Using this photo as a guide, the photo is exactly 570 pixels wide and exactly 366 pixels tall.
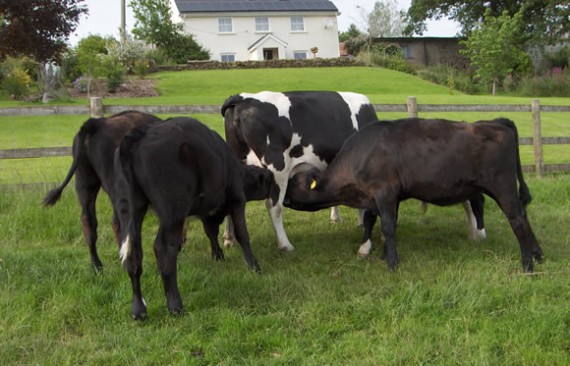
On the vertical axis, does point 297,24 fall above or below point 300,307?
above

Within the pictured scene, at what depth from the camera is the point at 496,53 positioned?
34.6 meters

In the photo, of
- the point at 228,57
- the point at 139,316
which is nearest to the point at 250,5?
the point at 228,57

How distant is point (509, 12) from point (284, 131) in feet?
144

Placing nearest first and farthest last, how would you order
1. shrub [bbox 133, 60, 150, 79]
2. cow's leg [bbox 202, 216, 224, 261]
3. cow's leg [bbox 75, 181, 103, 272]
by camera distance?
cow's leg [bbox 75, 181, 103, 272], cow's leg [bbox 202, 216, 224, 261], shrub [bbox 133, 60, 150, 79]

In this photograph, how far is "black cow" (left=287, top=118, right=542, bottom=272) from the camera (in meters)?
5.64

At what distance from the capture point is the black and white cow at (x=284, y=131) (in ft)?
22.3

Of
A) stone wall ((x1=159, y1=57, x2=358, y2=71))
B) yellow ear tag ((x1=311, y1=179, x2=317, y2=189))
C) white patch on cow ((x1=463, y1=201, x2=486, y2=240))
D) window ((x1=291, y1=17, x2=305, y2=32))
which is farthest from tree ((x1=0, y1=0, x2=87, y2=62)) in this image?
window ((x1=291, y1=17, x2=305, y2=32))

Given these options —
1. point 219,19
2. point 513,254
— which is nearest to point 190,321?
point 513,254

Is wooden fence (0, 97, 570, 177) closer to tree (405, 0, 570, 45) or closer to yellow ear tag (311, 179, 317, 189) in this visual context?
yellow ear tag (311, 179, 317, 189)

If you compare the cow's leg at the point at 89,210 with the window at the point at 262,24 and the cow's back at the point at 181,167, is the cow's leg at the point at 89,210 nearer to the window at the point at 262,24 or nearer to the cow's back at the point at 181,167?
the cow's back at the point at 181,167

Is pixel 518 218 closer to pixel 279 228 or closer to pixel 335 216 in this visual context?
pixel 279 228

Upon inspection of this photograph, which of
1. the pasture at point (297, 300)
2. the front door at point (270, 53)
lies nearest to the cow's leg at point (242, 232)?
the pasture at point (297, 300)

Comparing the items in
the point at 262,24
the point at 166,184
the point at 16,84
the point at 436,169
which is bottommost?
the point at 436,169

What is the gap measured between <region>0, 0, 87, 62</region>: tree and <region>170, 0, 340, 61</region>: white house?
98.2ft
